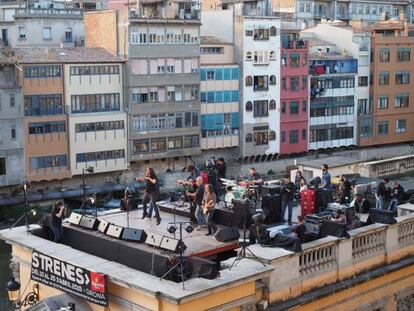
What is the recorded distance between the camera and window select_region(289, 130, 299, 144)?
73.9 m

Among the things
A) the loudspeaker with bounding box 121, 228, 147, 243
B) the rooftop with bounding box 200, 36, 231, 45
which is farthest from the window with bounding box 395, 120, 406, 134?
the loudspeaker with bounding box 121, 228, 147, 243

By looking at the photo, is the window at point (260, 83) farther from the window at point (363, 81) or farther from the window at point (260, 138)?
the window at point (363, 81)

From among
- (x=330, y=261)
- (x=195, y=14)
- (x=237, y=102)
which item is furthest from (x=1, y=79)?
(x=330, y=261)

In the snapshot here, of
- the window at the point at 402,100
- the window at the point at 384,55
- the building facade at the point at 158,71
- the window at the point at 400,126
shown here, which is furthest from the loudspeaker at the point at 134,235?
the window at the point at 400,126

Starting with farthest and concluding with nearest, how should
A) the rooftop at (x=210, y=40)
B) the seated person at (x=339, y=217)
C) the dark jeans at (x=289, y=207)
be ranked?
the rooftop at (x=210, y=40) < the dark jeans at (x=289, y=207) < the seated person at (x=339, y=217)

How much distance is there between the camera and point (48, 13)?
7450cm

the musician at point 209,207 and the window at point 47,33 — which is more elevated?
the window at point 47,33

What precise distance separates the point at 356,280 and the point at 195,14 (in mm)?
51282

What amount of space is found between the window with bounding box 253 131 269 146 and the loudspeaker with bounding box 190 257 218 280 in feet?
187

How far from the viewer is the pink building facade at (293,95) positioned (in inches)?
2857

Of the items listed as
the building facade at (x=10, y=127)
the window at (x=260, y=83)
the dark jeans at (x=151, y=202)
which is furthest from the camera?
the window at (x=260, y=83)

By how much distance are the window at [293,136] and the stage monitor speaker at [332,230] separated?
5726cm

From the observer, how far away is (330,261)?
1588 centimetres

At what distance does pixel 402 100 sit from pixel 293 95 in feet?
48.7
